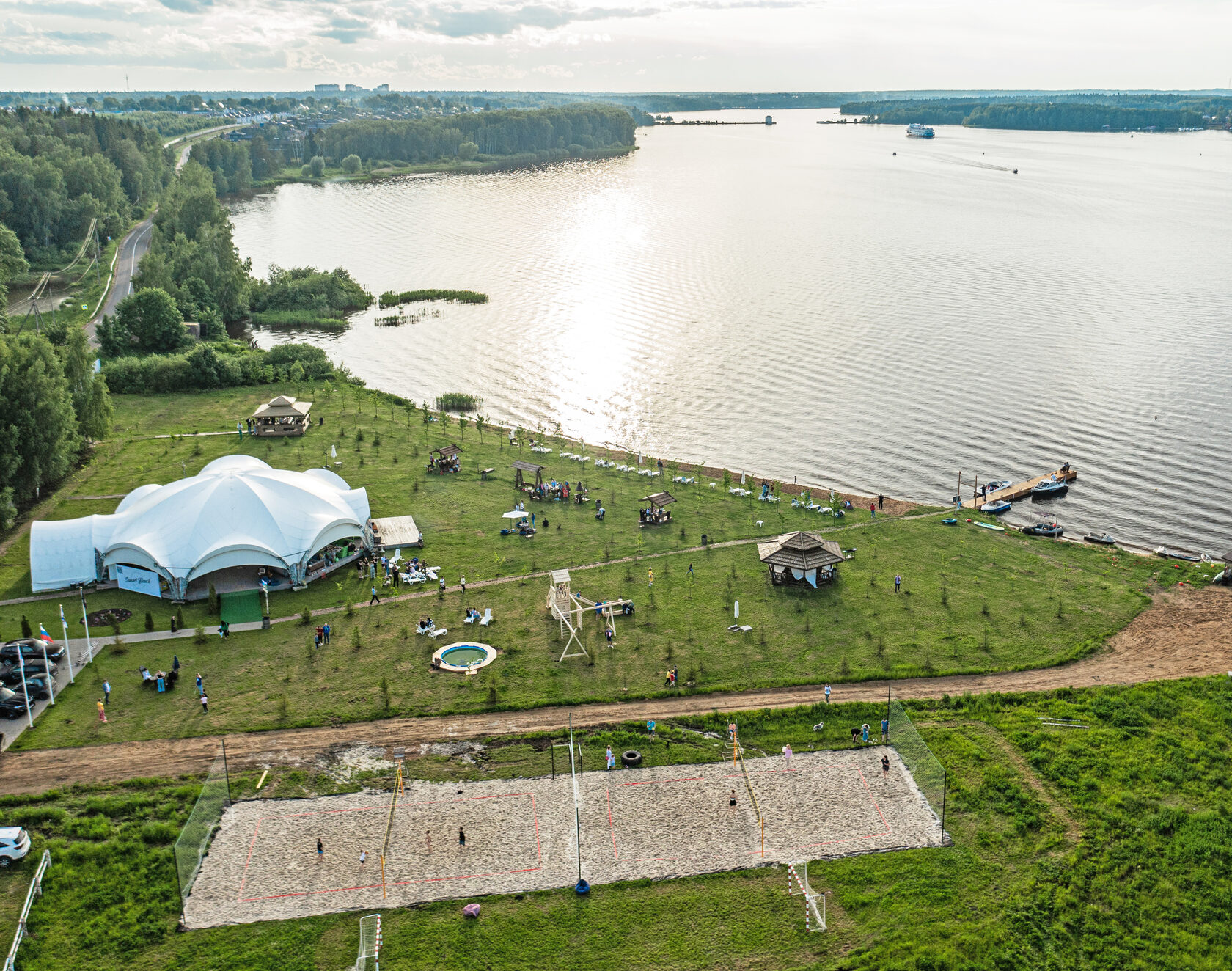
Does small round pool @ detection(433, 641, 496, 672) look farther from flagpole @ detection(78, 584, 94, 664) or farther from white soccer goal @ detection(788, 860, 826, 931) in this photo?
white soccer goal @ detection(788, 860, 826, 931)

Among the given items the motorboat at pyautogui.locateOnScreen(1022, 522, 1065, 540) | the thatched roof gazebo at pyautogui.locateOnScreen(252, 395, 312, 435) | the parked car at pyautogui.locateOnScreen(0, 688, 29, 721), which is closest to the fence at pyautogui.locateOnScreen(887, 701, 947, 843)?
the motorboat at pyautogui.locateOnScreen(1022, 522, 1065, 540)

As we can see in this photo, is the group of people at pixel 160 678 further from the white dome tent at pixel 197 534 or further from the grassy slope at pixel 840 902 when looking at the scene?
the white dome tent at pixel 197 534

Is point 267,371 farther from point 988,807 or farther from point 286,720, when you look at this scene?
point 988,807

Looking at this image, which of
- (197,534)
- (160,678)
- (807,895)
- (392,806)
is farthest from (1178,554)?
(160,678)

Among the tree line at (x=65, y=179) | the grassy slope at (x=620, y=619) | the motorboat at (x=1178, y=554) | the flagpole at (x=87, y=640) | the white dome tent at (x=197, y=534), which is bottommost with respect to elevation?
the motorboat at (x=1178, y=554)

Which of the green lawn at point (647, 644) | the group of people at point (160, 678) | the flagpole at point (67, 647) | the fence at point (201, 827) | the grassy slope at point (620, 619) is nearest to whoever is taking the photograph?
the fence at point (201, 827)

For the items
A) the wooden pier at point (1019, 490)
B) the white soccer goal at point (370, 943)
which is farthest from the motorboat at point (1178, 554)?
the white soccer goal at point (370, 943)
